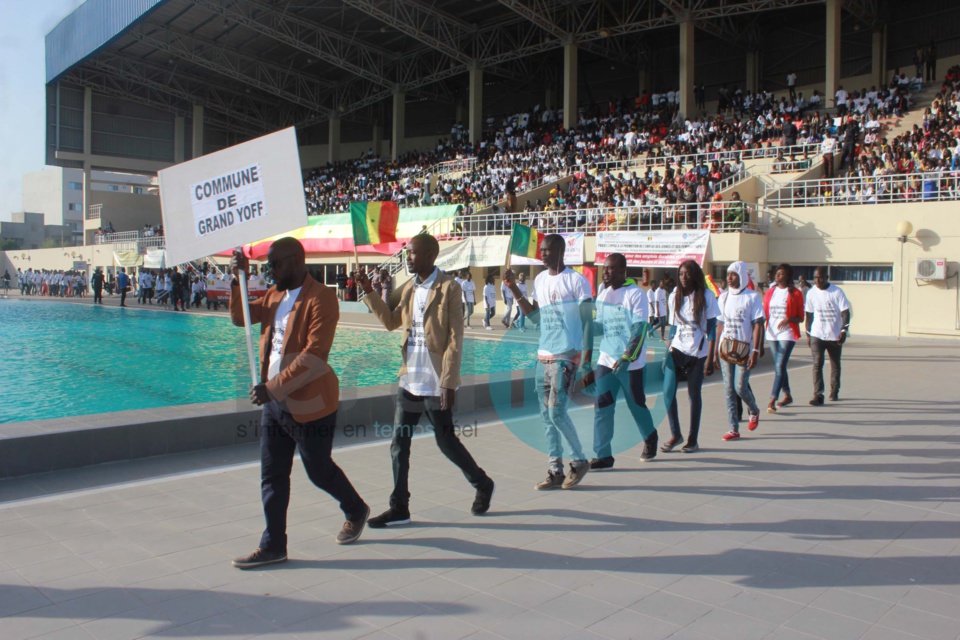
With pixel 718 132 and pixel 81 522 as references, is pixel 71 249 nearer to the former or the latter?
pixel 718 132

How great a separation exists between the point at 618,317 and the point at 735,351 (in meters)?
1.85

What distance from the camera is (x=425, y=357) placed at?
14.9ft

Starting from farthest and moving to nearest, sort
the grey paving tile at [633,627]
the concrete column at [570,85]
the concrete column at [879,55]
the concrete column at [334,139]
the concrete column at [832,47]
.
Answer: the concrete column at [334,139] < the concrete column at [570,85] < the concrete column at [879,55] < the concrete column at [832,47] < the grey paving tile at [633,627]

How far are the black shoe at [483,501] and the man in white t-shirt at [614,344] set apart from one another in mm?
1394

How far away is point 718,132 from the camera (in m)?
28.2

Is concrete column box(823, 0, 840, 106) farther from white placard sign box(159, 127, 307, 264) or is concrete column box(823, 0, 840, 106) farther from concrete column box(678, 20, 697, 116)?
white placard sign box(159, 127, 307, 264)

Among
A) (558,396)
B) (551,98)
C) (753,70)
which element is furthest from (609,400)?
(551,98)

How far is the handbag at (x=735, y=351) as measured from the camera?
711 centimetres

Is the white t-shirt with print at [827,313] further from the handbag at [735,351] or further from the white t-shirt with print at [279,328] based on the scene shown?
the white t-shirt with print at [279,328]

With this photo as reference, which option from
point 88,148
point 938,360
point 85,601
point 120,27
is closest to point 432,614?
point 85,601

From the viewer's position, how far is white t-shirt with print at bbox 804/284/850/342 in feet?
30.1

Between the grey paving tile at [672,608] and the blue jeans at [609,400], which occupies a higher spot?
the blue jeans at [609,400]

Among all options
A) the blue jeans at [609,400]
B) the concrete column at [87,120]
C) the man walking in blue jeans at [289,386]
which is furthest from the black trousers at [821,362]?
the concrete column at [87,120]

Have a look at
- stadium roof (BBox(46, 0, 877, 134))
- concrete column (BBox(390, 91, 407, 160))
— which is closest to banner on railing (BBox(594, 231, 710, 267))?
stadium roof (BBox(46, 0, 877, 134))
